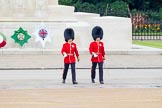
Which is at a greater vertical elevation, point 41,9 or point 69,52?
point 41,9

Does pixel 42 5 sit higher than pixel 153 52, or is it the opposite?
pixel 42 5

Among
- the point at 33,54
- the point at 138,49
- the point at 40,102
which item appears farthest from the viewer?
the point at 138,49

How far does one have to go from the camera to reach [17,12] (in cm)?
A: 3366

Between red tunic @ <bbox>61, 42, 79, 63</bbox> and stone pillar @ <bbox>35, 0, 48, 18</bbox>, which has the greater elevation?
stone pillar @ <bbox>35, 0, 48, 18</bbox>

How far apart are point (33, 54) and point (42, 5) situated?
3275 mm

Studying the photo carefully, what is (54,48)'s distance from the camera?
109ft

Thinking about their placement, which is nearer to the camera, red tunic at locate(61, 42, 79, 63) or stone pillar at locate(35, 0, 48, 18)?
red tunic at locate(61, 42, 79, 63)

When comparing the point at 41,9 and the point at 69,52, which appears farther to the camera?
the point at 41,9

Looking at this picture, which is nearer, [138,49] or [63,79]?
[63,79]

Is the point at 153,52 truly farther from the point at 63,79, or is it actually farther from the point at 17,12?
the point at 63,79

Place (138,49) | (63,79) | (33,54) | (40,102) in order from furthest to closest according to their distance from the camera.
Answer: (138,49) → (33,54) → (63,79) → (40,102)

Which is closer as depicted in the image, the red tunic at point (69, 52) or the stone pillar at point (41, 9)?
the red tunic at point (69, 52)


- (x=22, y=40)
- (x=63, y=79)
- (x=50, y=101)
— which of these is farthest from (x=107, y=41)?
(x=50, y=101)

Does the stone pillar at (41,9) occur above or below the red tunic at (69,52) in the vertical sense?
above
